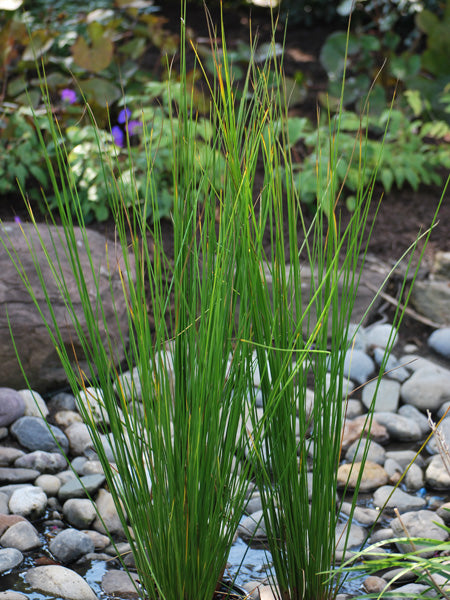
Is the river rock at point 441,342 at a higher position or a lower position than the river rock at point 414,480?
higher

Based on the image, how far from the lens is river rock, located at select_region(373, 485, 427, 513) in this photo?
7.88 ft

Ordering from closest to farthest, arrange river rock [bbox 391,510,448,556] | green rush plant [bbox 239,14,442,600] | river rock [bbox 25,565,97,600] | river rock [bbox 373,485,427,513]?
green rush plant [bbox 239,14,442,600] → river rock [bbox 25,565,97,600] → river rock [bbox 391,510,448,556] → river rock [bbox 373,485,427,513]

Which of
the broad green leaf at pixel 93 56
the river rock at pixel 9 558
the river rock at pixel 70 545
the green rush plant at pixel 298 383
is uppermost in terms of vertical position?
the broad green leaf at pixel 93 56

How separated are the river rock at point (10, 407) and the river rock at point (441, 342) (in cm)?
201

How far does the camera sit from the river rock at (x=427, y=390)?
3.04m

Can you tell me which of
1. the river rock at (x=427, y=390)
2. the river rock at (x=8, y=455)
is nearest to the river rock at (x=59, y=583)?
the river rock at (x=8, y=455)

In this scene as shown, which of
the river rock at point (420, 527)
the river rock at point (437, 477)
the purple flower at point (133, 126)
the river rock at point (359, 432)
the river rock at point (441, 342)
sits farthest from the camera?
the purple flower at point (133, 126)

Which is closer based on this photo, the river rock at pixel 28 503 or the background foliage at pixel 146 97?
the river rock at pixel 28 503

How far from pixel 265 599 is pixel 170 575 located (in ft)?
1.40

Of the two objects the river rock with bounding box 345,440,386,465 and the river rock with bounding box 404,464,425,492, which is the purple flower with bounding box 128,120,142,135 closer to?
the river rock with bounding box 345,440,386,465

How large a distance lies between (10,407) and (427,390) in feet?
5.89

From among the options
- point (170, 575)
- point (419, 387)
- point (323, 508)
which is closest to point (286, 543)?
point (323, 508)

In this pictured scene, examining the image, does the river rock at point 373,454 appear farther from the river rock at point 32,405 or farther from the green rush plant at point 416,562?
the river rock at point 32,405

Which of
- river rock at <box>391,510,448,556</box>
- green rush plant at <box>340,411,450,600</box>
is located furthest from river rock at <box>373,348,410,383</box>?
green rush plant at <box>340,411,450,600</box>
